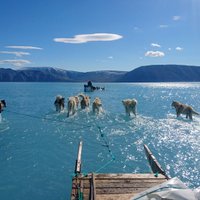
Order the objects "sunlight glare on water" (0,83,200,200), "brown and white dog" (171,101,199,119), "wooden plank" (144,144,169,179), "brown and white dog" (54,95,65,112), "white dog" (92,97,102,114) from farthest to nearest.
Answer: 1. "brown and white dog" (54,95,65,112)
2. "white dog" (92,97,102,114)
3. "brown and white dog" (171,101,199,119)
4. "sunlight glare on water" (0,83,200,200)
5. "wooden plank" (144,144,169,179)

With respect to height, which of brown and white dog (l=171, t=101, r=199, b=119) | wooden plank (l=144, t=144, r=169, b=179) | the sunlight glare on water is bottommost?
the sunlight glare on water

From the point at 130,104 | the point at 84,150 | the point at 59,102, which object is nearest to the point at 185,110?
the point at 130,104

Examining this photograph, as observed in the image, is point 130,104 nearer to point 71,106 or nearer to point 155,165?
point 71,106

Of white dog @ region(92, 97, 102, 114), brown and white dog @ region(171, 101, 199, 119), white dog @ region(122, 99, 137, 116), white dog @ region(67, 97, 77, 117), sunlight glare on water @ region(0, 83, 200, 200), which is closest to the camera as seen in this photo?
sunlight glare on water @ region(0, 83, 200, 200)

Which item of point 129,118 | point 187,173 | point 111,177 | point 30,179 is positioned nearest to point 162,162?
point 187,173

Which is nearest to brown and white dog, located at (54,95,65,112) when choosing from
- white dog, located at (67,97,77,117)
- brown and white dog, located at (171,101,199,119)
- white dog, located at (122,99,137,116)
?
white dog, located at (67,97,77,117)

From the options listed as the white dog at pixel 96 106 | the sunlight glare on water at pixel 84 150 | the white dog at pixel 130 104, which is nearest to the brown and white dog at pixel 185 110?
the sunlight glare on water at pixel 84 150

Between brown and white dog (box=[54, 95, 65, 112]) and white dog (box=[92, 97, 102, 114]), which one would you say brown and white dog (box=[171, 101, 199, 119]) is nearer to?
white dog (box=[92, 97, 102, 114])

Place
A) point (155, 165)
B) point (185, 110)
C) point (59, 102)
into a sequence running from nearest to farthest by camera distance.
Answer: point (155, 165)
point (185, 110)
point (59, 102)

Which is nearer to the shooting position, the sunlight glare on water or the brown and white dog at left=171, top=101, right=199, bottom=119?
the sunlight glare on water

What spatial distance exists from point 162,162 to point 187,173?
1676mm

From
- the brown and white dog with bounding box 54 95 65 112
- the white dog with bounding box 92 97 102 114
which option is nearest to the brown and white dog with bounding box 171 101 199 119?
the white dog with bounding box 92 97 102 114

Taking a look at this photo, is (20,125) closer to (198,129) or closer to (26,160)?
(26,160)

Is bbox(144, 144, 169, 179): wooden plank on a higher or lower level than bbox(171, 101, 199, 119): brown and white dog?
lower
